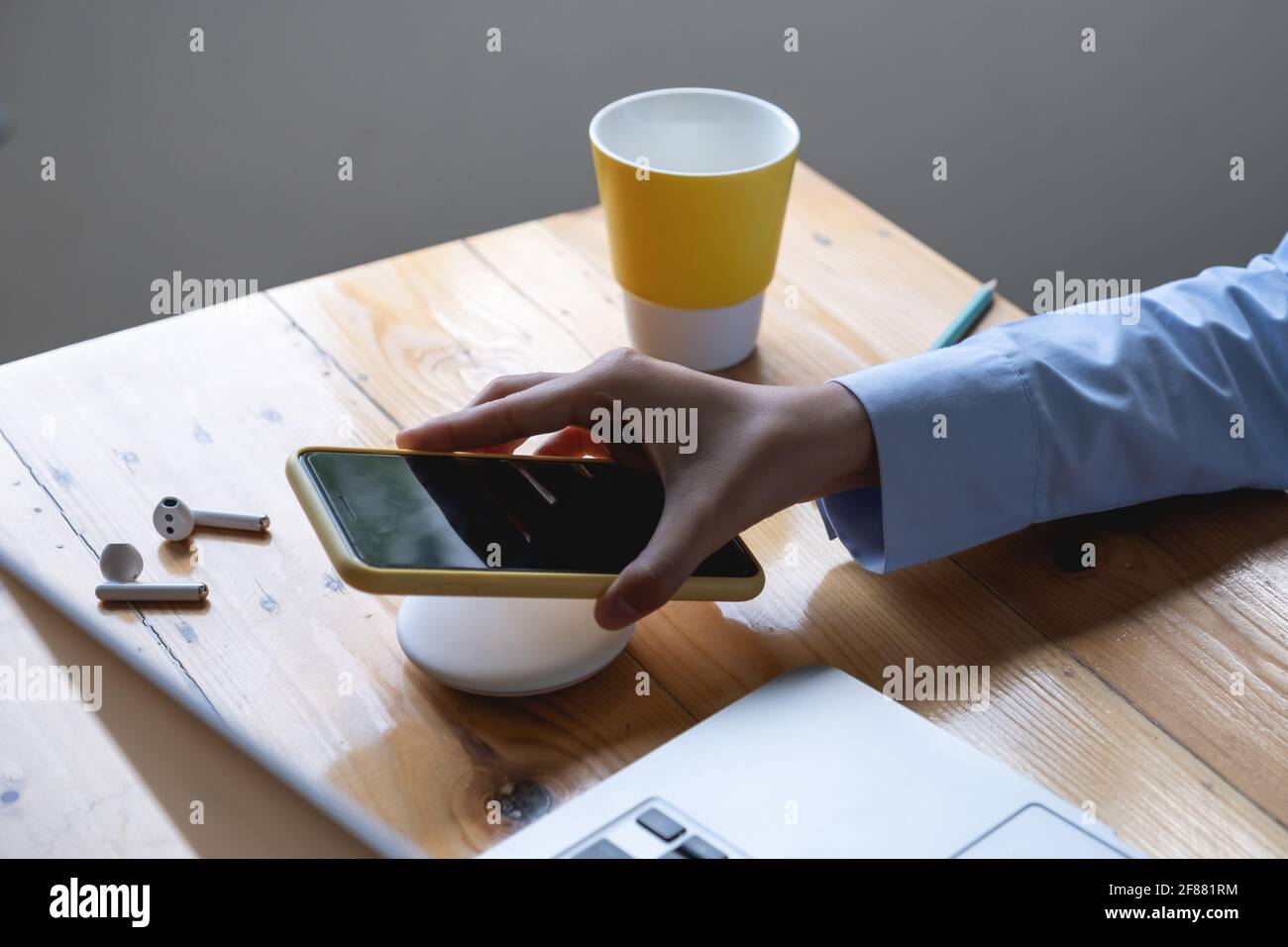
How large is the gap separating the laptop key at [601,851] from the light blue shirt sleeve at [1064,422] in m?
0.24

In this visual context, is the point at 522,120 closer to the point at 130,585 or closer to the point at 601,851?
the point at 130,585

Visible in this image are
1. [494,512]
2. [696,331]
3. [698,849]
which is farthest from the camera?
[696,331]

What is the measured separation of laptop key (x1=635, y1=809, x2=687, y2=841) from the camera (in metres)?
0.50

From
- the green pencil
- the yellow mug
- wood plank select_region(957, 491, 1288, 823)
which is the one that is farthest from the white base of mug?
wood plank select_region(957, 491, 1288, 823)

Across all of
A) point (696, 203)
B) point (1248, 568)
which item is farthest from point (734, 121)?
point (1248, 568)

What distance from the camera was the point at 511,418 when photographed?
0.65 meters

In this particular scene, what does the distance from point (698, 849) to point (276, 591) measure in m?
0.27

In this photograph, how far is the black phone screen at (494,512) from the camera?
557 mm

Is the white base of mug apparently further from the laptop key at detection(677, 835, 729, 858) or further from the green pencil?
the laptop key at detection(677, 835, 729, 858)

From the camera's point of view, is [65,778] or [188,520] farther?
[188,520]

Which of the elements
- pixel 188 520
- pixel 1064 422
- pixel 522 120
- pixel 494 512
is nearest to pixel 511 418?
pixel 494 512

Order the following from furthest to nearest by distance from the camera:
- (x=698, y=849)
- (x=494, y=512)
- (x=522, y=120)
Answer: (x=522, y=120)
(x=494, y=512)
(x=698, y=849)

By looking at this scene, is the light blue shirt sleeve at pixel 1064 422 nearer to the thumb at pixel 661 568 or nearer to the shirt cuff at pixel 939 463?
the shirt cuff at pixel 939 463
